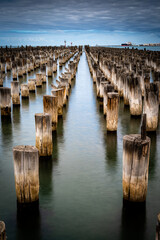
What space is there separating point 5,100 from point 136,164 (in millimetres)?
6100

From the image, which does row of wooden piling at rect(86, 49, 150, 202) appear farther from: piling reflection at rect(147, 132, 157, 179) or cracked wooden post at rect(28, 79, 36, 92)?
cracked wooden post at rect(28, 79, 36, 92)

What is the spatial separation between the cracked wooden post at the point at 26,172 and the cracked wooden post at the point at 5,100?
5.34 meters

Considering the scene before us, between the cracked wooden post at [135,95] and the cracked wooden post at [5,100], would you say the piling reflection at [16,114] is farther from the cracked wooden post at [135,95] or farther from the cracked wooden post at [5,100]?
the cracked wooden post at [135,95]

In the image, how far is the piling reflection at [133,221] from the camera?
149 inches

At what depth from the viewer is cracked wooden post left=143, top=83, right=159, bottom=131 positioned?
23.9 feet

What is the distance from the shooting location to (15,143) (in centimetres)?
721

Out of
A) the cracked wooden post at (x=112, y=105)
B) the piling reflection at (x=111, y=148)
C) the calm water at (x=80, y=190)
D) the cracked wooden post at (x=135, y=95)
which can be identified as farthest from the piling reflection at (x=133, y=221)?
the cracked wooden post at (x=135, y=95)

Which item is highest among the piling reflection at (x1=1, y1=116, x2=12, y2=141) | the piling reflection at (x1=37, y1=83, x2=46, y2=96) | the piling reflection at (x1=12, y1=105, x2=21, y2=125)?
the piling reflection at (x1=37, y1=83, x2=46, y2=96)

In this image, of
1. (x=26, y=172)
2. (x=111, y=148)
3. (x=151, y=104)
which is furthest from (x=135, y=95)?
(x=26, y=172)

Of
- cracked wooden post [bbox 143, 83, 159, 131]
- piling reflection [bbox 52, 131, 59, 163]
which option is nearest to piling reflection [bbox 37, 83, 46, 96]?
piling reflection [bbox 52, 131, 59, 163]

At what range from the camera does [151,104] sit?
7344 mm

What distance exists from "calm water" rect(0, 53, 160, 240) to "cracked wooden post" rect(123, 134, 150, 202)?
0.30m

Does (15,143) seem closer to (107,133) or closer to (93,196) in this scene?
(107,133)

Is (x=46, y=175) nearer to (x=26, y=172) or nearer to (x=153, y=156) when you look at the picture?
(x=26, y=172)
